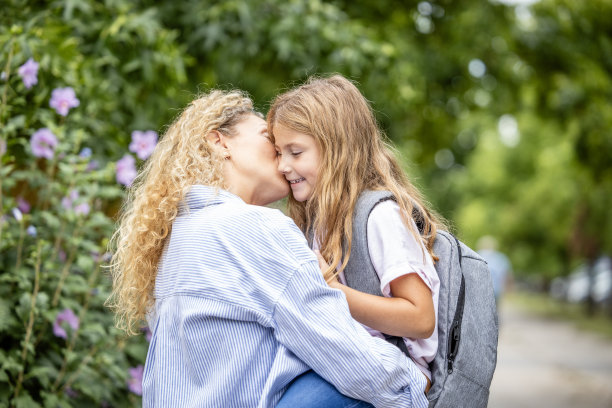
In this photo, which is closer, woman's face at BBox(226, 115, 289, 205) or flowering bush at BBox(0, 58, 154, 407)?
woman's face at BBox(226, 115, 289, 205)

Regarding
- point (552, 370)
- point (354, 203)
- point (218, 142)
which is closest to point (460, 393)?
point (354, 203)

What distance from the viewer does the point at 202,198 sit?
209 centimetres

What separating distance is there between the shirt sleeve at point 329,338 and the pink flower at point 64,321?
1791mm

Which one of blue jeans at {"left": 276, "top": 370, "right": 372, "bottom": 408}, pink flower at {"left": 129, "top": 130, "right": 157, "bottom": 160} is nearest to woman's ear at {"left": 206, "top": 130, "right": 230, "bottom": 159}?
blue jeans at {"left": 276, "top": 370, "right": 372, "bottom": 408}

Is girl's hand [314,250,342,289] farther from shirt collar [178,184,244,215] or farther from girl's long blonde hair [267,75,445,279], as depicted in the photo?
shirt collar [178,184,244,215]

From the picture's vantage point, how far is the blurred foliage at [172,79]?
341cm

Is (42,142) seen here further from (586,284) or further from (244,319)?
(586,284)

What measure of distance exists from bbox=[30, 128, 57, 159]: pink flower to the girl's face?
1556 millimetres

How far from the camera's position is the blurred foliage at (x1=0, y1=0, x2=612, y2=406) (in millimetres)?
3412

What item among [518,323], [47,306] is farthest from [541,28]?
[518,323]

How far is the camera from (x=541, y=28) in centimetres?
878

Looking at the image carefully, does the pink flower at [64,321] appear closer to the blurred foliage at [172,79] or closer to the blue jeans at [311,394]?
the blurred foliage at [172,79]

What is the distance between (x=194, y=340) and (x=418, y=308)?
64cm

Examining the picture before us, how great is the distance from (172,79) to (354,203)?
2718mm
